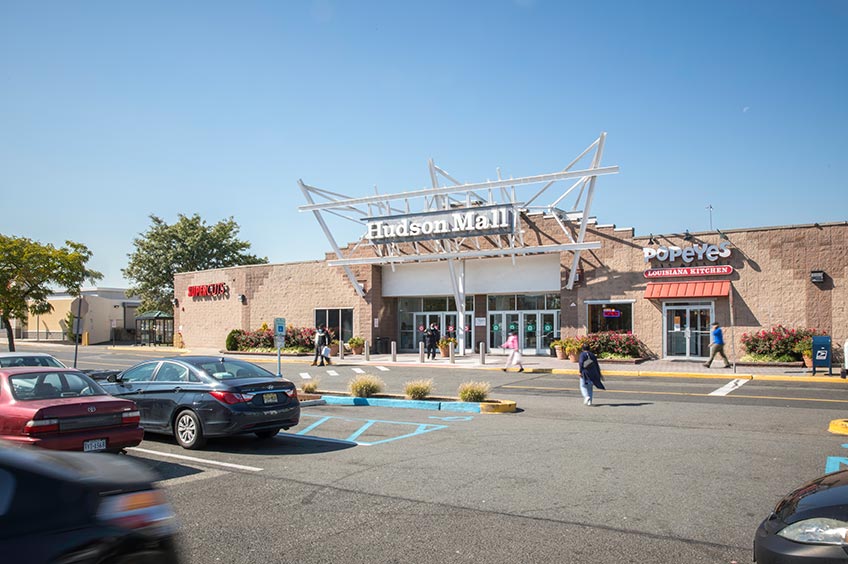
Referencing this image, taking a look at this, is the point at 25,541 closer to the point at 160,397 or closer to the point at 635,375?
the point at 160,397

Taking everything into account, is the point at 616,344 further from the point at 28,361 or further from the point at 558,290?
the point at 28,361

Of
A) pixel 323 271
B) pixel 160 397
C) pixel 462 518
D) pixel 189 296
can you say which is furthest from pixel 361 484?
pixel 189 296

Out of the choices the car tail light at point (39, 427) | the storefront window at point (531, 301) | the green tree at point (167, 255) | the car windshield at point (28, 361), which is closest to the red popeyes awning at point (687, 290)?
the storefront window at point (531, 301)

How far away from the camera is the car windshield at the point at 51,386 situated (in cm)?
821

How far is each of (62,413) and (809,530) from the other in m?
7.64

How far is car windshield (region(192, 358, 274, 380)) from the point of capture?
34.3 ft

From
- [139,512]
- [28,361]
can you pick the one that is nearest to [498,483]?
[139,512]

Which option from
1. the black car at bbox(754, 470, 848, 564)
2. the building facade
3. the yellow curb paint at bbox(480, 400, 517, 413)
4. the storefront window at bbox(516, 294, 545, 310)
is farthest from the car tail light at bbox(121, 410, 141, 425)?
the storefront window at bbox(516, 294, 545, 310)

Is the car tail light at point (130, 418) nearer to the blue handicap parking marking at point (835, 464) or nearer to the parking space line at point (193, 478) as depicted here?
the parking space line at point (193, 478)

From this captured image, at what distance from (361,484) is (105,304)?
198ft

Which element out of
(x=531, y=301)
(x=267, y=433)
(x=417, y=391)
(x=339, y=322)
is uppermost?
(x=531, y=301)

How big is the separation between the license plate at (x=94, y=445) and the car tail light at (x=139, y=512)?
15.0ft

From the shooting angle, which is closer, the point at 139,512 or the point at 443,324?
the point at 139,512

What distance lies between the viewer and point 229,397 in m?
9.85
